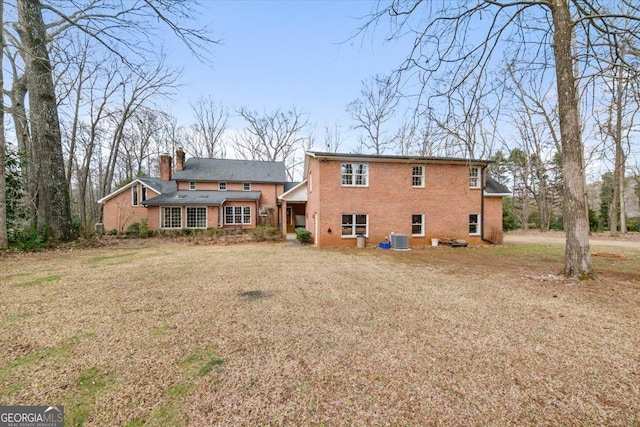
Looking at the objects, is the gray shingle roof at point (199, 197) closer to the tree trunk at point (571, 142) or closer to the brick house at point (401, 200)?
the brick house at point (401, 200)

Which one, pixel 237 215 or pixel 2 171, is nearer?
pixel 2 171

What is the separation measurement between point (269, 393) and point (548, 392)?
284cm

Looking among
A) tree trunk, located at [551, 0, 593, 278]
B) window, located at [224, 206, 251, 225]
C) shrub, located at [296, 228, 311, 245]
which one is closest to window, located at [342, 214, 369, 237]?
shrub, located at [296, 228, 311, 245]

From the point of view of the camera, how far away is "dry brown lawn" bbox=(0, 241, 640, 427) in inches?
90.3

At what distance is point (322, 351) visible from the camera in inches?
129

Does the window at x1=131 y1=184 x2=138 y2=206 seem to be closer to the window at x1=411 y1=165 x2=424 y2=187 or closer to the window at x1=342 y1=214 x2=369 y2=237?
the window at x1=342 y1=214 x2=369 y2=237

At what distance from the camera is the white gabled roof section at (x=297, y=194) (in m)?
18.7

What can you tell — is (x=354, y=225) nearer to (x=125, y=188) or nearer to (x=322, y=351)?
(x=322, y=351)

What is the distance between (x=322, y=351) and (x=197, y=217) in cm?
2213

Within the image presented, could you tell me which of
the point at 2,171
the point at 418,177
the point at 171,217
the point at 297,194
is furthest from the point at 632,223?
the point at 2,171

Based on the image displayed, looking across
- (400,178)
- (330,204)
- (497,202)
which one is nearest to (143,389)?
(330,204)

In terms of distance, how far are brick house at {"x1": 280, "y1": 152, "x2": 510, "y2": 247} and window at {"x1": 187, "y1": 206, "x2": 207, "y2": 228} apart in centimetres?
1222

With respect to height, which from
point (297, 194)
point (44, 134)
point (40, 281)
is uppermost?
point (44, 134)

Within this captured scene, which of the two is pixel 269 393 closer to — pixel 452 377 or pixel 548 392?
pixel 452 377
